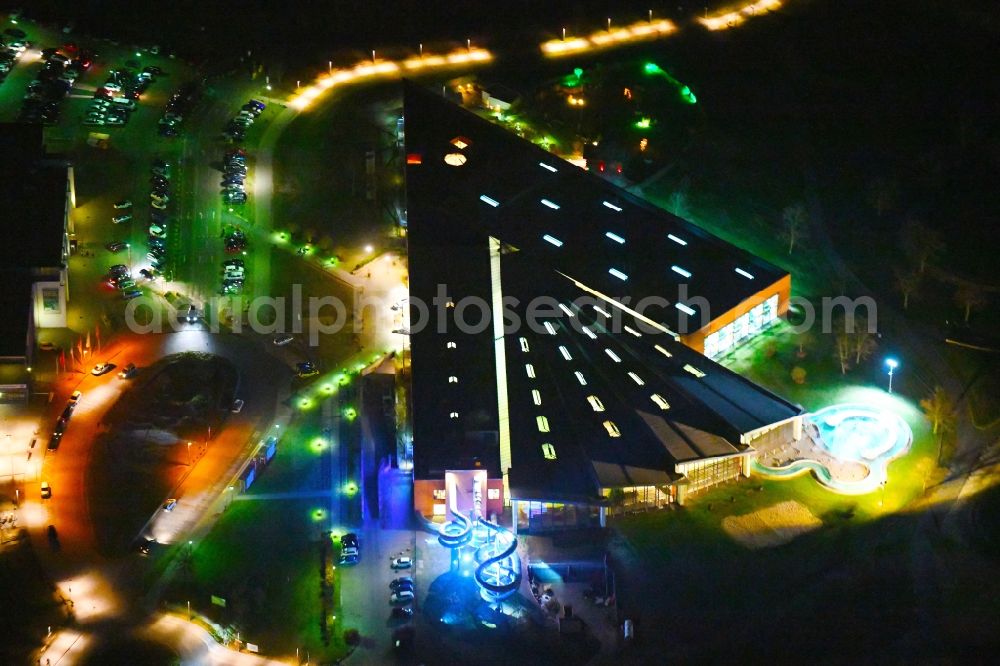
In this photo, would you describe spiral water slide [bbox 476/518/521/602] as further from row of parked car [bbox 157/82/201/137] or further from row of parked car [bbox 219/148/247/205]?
row of parked car [bbox 157/82/201/137]

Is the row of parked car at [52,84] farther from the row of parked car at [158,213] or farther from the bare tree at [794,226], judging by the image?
the bare tree at [794,226]

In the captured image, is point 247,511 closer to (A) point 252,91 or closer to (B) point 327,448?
(B) point 327,448

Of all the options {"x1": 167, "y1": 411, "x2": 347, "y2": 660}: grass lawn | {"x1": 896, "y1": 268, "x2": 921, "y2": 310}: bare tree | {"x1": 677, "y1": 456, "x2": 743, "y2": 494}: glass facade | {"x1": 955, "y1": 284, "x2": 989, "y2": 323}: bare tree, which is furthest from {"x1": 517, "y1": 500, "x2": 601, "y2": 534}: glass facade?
{"x1": 955, "y1": 284, "x2": 989, "y2": 323}: bare tree

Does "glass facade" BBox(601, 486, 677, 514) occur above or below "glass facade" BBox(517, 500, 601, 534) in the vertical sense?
above

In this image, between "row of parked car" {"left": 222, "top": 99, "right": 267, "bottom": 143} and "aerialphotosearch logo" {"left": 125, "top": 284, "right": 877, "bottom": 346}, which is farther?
"row of parked car" {"left": 222, "top": 99, "right": 267, "bottom": 143}

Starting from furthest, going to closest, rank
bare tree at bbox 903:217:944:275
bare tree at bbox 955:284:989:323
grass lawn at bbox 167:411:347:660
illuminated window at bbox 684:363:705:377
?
1. bare tree at bbox 903:217:944:275
2. bare tree at bbox 955:284:989:323
3. illuminated window at bbox 684:363:705:377
4. grass lawn at bbox 167:411:347:660

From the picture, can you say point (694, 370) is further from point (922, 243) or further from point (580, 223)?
point (922, 243)

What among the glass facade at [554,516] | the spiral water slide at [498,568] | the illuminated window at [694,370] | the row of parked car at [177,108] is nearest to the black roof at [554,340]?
the illuminated window at [694,370]

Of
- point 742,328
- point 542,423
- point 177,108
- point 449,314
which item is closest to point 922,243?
point 742,328
